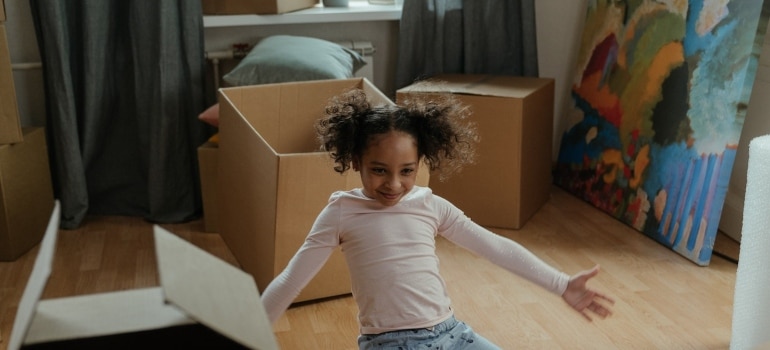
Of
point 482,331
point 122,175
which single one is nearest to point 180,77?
point 122,175

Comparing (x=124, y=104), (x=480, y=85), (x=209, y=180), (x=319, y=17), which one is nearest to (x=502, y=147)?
(x=480, y=85)

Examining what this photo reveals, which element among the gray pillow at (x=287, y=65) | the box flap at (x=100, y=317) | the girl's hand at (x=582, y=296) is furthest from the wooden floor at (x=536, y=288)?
the box flap at (x=100, y=317)

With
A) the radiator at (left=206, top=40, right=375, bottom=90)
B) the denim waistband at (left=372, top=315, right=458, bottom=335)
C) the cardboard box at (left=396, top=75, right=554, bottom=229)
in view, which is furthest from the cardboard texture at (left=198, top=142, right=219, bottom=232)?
the denim waistband at (left=372, top=315, right=458, bottom=335)

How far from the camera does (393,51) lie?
11.5 feet

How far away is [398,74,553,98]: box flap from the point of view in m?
2.99

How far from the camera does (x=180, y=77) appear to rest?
310 centimetres

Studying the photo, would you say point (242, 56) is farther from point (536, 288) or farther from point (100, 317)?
point (100, 317)

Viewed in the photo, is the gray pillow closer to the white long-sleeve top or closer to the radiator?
the radiator

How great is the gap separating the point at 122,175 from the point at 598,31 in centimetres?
187

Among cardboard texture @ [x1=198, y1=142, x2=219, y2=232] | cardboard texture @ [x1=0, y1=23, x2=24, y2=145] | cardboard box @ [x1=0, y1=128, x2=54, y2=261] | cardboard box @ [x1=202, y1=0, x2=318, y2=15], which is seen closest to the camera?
cardboard texture @ [x1=0, y1=23, x2=24, y2=145]

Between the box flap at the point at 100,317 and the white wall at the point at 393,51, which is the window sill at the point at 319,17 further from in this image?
the box flap at the point at 100,317

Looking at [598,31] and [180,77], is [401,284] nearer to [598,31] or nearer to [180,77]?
[180,77]

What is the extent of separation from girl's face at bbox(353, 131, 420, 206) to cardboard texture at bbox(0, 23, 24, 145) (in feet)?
4.91

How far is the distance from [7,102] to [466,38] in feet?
5.35
